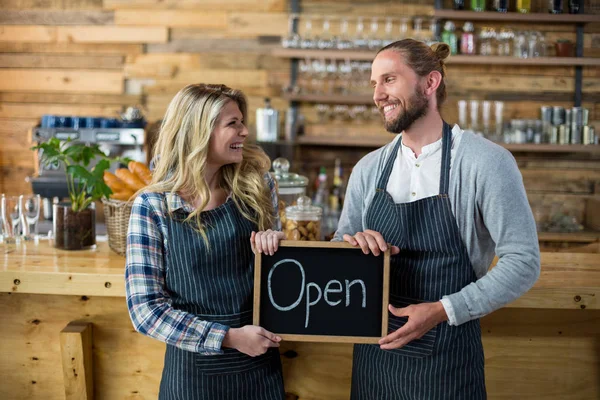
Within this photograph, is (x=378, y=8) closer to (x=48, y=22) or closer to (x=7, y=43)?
(x=48, y=22)

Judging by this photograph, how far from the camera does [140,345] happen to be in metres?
2.26

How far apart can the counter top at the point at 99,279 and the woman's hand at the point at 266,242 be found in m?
0.59

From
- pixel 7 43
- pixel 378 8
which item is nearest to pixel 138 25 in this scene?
pixel 7 43

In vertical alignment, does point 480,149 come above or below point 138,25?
below

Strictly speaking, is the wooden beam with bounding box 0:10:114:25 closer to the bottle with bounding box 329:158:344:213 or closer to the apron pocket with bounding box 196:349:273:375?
the bottle with bounding box 329:158:344:213

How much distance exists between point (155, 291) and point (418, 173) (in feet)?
2.33

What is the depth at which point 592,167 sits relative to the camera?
5.22 meters

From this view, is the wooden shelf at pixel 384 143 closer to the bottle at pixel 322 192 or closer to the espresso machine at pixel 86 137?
the bottle at pixel 322 192

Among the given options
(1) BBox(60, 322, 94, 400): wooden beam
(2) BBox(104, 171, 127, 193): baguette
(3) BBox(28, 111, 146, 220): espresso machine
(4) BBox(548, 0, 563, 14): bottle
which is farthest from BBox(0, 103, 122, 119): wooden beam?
(1) BBox(60, 322, 94, 400): wooden beam

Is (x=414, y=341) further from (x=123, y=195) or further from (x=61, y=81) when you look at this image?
(x=61, y=81)

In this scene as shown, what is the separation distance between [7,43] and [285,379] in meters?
4.13

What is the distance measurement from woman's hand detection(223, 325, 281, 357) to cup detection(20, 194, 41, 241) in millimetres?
1206

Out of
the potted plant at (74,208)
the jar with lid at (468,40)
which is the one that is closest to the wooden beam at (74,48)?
the jar with lid at (468,40)

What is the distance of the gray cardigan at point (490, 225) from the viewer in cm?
166
